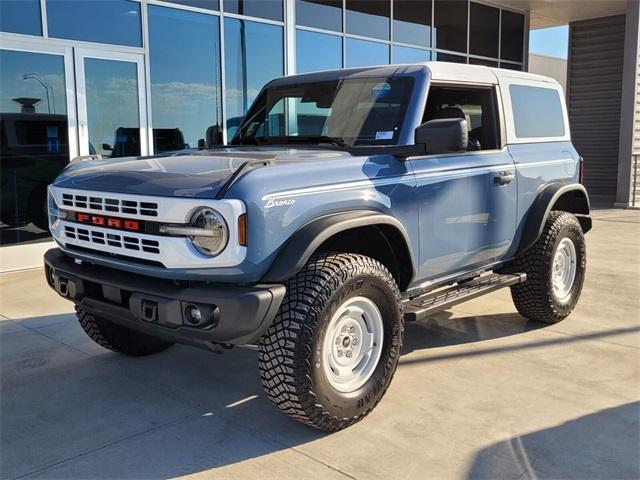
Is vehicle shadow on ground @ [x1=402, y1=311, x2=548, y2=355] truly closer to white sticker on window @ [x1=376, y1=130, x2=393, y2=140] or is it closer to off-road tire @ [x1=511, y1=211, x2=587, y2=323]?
off-road tire @ [x1=511, y1=211, x2=587, y2=323]

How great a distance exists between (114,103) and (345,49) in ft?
16.5

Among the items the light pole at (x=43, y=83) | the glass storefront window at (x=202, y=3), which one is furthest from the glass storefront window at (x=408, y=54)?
the light pole at (x=43, y=83)

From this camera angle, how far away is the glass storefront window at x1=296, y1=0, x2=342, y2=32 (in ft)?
36.5

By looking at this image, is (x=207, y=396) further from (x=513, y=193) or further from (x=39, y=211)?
(x=39, y=211)

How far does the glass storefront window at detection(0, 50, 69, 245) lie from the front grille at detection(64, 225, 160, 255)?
4.79 meters

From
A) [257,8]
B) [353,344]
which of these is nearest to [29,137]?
[257,8]

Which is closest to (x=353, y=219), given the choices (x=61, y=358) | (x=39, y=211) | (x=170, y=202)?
(x=170, y=202)

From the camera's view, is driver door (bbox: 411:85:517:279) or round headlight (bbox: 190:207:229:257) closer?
round headlight (bbox: 190:207:229:257)

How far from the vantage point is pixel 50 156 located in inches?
318

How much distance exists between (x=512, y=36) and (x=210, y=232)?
51.3 feet

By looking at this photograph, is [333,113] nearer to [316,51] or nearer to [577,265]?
[577,265]

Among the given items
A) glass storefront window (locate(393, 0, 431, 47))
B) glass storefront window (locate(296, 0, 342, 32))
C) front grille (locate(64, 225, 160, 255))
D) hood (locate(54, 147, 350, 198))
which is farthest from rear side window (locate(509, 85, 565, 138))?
glass storefront window (locate(393, 0, 431, 47))

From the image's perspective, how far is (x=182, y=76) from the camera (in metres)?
9.50

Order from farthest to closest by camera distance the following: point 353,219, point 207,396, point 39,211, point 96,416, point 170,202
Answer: point 39,211
point 207,396
point 96,416
point 353,219
point 170,202
